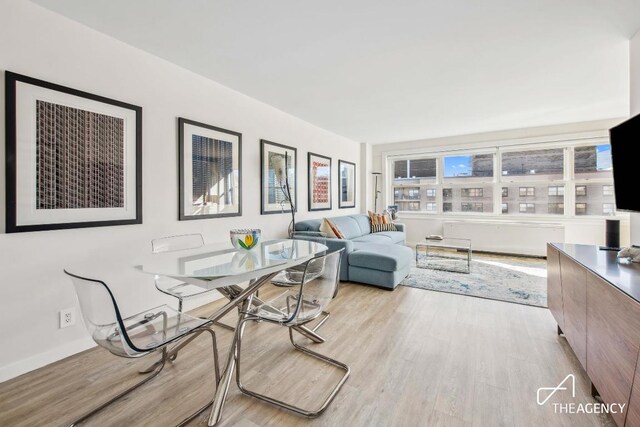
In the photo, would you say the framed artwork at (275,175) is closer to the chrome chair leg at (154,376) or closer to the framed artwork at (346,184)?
the framed artwork at (346,184)

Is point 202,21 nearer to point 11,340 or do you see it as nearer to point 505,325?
point 11,340

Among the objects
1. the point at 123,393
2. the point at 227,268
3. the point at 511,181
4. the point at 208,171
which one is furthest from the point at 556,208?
the point at 123,393

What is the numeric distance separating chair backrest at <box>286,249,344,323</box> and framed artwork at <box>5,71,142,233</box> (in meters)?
1.64

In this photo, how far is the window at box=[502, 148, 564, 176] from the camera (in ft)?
17.4

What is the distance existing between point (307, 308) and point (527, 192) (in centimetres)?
567

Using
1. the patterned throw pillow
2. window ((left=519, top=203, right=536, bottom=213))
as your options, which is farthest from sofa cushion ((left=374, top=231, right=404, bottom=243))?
window ((left=519, top=203, right=536, bottom=213))

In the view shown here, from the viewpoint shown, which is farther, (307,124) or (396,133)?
(396,133)

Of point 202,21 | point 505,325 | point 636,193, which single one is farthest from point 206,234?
point 636,193

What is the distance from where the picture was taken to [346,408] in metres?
1.54

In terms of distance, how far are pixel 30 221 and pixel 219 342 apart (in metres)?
1.52

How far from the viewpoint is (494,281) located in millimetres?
3766

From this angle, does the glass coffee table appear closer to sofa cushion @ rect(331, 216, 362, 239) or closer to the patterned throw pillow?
the patterned throw pillow

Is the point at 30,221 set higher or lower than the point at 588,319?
higher

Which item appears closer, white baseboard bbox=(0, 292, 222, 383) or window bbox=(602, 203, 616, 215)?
white baseboard bbox=(0, 292, 222, 383)
